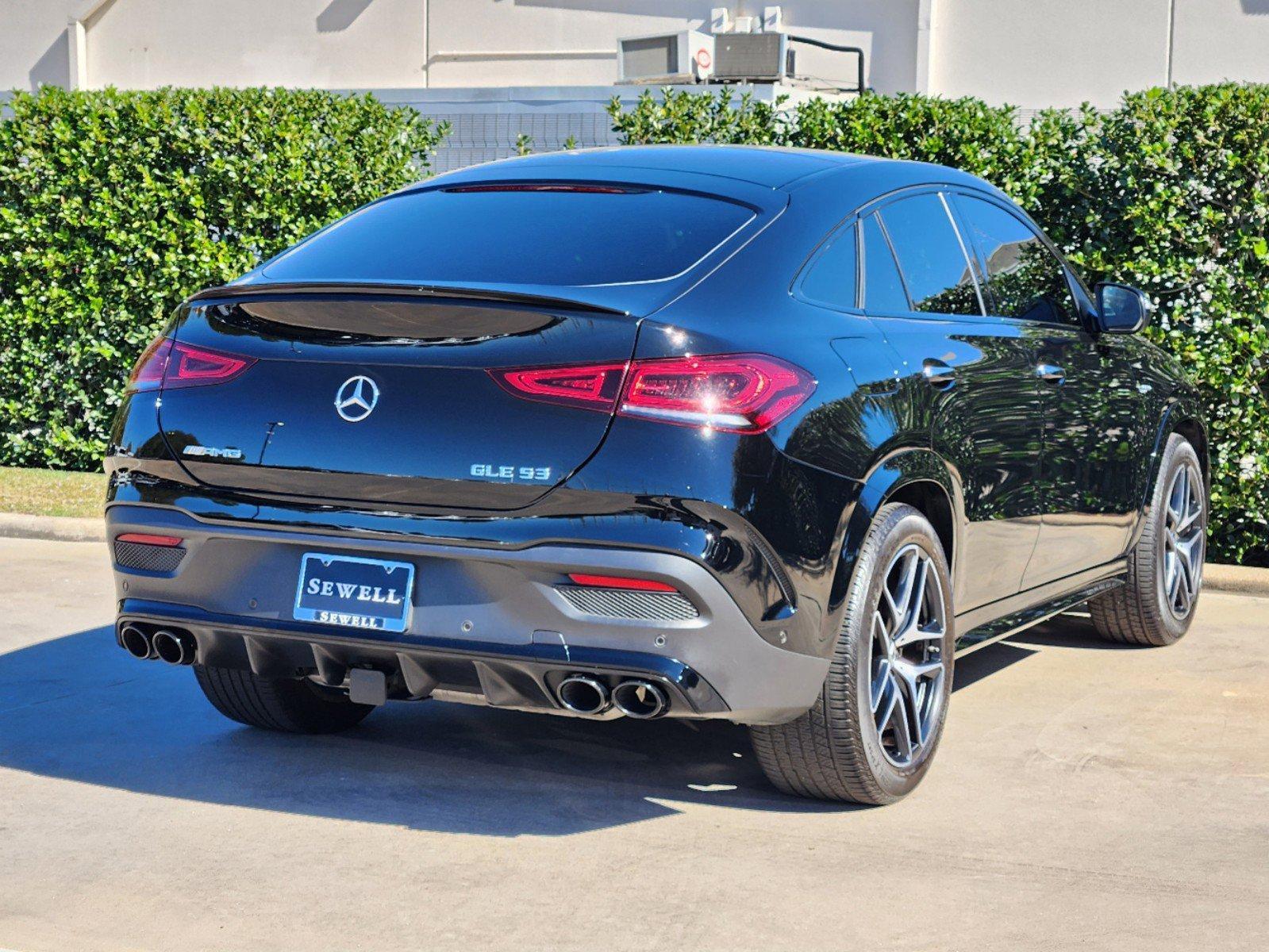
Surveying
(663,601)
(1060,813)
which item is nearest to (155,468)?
(663,601)

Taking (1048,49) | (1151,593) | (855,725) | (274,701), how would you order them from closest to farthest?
1. (855,725)
2. (274,701)
3. (1151,593)
4. (1048,49)

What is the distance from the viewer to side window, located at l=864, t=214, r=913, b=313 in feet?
16.4

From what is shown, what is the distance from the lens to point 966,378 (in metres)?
5.22

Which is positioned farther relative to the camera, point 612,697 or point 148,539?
point 148,539

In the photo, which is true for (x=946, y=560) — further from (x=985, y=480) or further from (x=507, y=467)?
(x=507, y=467)

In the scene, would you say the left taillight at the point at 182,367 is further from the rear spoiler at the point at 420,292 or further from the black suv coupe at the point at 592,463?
the rear spoiler at the point at 420,292

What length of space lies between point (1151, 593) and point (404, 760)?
125 inches

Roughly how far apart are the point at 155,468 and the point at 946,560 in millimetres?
2175

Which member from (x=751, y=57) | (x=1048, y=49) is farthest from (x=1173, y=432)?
(x=1048, y=49)

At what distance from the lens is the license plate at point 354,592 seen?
14.1 ft

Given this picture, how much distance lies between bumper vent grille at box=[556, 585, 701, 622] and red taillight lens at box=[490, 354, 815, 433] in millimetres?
398

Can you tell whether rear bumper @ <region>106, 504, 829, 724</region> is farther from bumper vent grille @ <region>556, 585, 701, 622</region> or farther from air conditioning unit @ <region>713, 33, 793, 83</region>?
air conditioning unit @ <region>713, 33, 793, 83</region>

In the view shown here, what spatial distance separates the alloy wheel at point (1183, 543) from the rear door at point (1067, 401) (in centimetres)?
65

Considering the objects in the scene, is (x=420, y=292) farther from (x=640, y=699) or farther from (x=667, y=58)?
(x=667, y=58)
